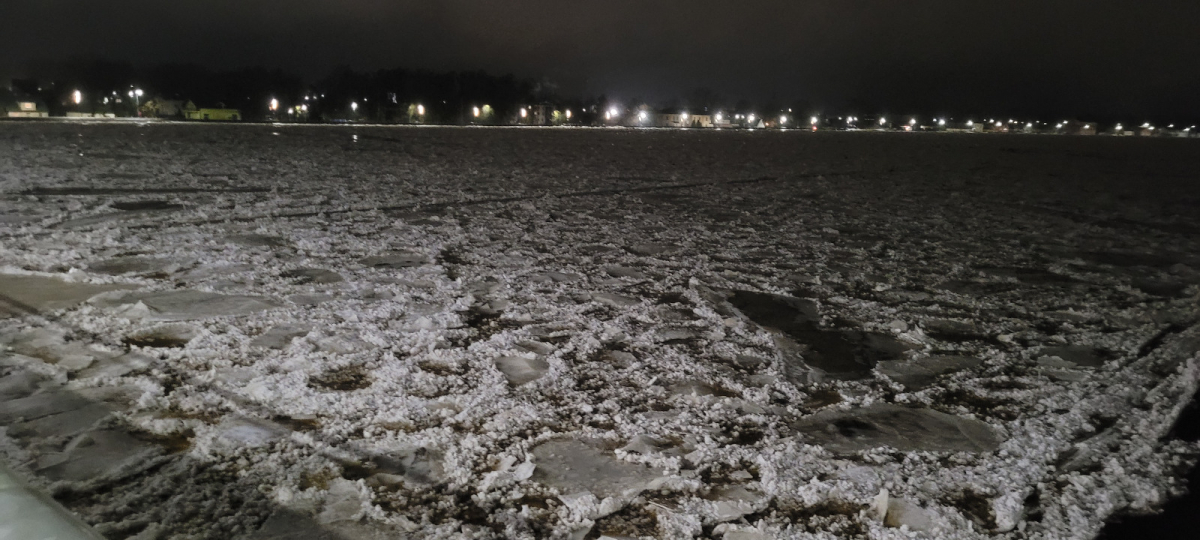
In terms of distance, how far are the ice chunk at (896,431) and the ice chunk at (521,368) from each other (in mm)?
951

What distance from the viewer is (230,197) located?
6805mm

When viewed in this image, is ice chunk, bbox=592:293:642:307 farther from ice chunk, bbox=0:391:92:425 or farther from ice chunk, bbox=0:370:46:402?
ice chunk, bbox=0:370:46:402

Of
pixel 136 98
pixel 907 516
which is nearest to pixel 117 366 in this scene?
pixel 907 516

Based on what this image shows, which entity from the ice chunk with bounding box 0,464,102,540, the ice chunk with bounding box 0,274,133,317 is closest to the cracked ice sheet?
the ice chunk with bounding box 0,274,133,317

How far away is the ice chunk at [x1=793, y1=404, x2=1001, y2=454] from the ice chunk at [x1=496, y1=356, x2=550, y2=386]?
0.95 m

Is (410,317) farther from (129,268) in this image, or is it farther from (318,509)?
(129,268)

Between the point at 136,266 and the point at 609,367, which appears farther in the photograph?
the point at 136,266

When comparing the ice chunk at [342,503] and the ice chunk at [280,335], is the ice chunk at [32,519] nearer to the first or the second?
the ice chunk at [342,503]

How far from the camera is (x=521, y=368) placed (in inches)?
103

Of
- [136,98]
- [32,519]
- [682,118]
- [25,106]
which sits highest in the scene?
[682,118]

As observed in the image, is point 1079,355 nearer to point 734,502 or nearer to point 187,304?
point 734,502

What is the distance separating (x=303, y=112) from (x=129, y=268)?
221 feet

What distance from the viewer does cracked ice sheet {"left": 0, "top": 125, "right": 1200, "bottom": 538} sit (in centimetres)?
176

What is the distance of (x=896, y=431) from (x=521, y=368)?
133 centimetres
